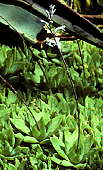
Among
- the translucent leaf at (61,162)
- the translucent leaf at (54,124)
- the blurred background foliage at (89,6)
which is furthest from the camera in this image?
the blurred background foliage at (89,6)

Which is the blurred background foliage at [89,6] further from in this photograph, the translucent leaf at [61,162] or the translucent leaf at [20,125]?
the translucent leaf at [61,162]

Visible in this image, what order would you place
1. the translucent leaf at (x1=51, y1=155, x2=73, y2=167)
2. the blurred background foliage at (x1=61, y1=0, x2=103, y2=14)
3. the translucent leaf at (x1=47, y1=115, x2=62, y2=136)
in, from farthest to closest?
1. the blurred background foliage at (x1=61, y1=0, x2=103, y2=14)
2. the translucent leaf at (x1=47, y1=115, x2=62, y2=136)
3. the translucent leaf at (x1=51, y1=155, x2=73, y2=167)

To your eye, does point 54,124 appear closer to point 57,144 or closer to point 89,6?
point 57,144

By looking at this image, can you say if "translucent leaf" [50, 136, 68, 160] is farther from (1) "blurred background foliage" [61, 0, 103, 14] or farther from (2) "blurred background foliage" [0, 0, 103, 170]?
(1) "blurred background foliage" [61, 0, 103, 14]

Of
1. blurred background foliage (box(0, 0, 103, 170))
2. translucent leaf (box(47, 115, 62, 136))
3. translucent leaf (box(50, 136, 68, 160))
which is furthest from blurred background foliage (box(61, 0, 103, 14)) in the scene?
translucent leaf (box(50, 136, 68, 160))

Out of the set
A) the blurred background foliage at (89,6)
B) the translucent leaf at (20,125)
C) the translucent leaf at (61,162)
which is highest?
the blurred background foliage at (89,6)

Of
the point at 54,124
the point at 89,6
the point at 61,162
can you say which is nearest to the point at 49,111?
the point at 54,124

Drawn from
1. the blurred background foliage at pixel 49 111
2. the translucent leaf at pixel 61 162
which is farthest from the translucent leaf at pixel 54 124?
the translucent leaf at pixel 61 162

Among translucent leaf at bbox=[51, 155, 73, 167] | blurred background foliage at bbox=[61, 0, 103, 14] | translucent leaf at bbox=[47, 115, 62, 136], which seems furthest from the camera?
blurred background foliage at bbox=[61, 0, 103, 14]

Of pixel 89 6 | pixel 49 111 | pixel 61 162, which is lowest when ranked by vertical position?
pixel 61 162

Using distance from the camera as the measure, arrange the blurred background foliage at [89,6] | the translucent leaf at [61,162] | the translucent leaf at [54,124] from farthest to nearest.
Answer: the blurred background foliage at [89,6] → the translucent leaf at [54,124] → the translucent leaf at [61,162]

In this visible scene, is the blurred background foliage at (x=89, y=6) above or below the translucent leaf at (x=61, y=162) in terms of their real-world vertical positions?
above

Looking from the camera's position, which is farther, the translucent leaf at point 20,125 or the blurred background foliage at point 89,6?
the blurred background foliage at point 89,6
